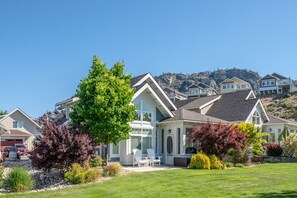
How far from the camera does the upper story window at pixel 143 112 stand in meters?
26.1

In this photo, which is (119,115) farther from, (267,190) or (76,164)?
(267,190)

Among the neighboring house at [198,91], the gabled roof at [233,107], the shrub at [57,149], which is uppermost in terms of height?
the neighboring house at [198,91]

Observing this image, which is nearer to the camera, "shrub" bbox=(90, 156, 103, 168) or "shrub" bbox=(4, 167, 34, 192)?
"shrub" bbox=(4, 167, 34, 192)

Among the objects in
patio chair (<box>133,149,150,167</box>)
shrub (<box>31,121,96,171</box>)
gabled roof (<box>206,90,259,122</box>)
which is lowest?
patio chair (<box>133,149,150,167</box>)

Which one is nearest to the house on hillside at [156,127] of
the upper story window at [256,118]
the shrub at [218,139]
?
the shrub at [218,139]

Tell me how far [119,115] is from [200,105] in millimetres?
14970

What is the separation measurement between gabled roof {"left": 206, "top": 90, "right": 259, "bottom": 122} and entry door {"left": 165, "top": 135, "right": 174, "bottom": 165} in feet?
28.3

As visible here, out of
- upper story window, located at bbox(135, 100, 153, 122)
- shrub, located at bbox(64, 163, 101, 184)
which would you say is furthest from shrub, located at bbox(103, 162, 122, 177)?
upper story window, located at bbox(135, 100, 153, 122)

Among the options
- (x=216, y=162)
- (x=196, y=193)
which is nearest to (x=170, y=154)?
(x=216, y=162)

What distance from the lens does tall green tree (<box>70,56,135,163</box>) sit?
2045 cm

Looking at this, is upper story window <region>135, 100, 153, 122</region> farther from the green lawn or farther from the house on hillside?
the green lawn

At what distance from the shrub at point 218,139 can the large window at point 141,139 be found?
4248 millimetres

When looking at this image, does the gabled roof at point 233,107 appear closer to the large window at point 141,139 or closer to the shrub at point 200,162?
the large window at point 141,139

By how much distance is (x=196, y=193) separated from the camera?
1208 centimetres
